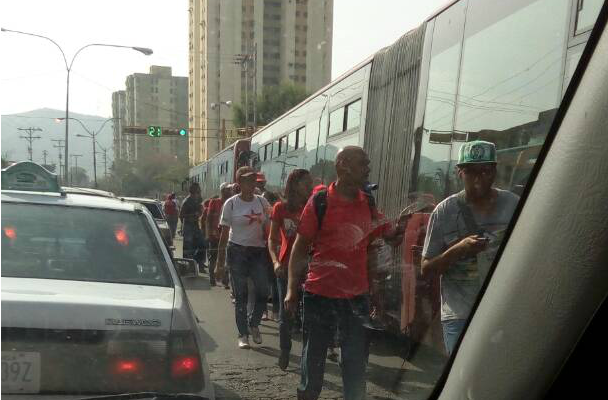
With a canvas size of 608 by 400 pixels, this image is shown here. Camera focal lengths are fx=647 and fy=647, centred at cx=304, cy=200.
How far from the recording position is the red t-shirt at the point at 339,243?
3709 mm

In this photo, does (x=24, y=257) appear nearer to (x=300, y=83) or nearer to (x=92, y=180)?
(x=92, y=180)

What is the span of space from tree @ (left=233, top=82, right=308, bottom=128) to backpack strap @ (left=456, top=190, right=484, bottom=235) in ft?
18.5

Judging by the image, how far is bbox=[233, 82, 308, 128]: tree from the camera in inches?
361

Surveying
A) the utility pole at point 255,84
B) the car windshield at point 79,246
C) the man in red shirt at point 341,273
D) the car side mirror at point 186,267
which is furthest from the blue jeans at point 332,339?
the utility pole at point 255,84

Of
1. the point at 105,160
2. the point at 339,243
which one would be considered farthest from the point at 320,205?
the point at 105,160

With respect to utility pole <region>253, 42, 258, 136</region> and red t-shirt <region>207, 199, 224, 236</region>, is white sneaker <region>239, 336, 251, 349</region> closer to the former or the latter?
red t-shirt <region>207, 199, 224, 236</region>

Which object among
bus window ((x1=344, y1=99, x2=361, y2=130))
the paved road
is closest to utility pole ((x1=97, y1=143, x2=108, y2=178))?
the paved road

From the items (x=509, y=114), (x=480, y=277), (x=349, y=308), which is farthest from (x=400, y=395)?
(x=509, y=114)

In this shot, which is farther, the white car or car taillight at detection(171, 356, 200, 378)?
car taillight at detection(171, 356, 200, 378)

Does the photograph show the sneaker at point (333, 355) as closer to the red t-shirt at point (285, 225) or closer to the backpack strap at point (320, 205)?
the red t-shirt at point (285, 225)

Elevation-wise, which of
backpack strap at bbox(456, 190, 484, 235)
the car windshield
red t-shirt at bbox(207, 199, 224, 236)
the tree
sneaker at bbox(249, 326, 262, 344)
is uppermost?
the tree

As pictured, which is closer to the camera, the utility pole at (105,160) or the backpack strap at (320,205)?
the utility pole at (105,160)

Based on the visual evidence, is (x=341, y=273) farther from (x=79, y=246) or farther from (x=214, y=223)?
(x=214, y=223)

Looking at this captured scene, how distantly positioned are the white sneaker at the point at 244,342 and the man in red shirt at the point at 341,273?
176 centimetres
